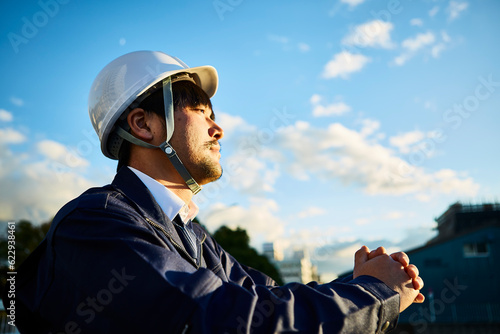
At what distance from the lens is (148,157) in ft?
10.1

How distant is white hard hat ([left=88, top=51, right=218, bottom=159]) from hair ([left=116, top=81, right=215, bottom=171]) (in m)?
0.09

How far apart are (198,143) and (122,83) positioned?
870 mm

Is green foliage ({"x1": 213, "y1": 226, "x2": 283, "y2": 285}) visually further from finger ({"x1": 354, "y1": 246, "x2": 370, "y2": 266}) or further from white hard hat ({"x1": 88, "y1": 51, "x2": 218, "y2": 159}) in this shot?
finger ({"x1": 354, "y1": 246, "x2": 370, "y2": 266})

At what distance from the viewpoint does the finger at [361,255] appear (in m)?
2.36

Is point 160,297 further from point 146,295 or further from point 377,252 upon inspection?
point 377,252

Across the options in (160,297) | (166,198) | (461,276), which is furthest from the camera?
(461,276)

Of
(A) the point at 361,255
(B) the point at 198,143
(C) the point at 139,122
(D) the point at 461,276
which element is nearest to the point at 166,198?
(B) the point at 198,143

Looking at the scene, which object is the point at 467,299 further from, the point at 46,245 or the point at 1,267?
the point at 1,267

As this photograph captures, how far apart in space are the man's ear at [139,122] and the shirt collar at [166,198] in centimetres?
46

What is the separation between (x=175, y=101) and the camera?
3.19 metres

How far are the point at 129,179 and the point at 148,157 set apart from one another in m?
0.52

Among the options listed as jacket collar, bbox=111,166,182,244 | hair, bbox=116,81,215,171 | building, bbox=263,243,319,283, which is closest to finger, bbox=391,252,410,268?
jacket collar, bbox=111,166,182,244

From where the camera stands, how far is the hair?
3186mm

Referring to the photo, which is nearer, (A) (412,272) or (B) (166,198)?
(A) (412,272)
